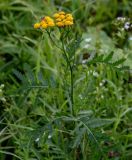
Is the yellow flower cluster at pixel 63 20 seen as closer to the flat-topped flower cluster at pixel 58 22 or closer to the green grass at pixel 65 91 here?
the flat-topped flower cluster at pixel 58 22

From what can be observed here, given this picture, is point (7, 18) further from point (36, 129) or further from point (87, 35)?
point (36, 129)

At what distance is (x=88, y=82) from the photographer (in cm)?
208

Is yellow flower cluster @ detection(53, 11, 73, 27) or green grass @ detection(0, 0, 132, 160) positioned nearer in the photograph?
yellow flower cluster @ detection(53, 11, 73, 27)

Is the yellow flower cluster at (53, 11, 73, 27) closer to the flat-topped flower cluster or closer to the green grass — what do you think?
the flat-topped flower cluster

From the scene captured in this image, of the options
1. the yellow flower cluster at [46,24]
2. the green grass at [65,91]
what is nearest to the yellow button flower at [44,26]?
the yellow flower cluster at [46,24]

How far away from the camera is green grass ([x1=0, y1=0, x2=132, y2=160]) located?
1898mm

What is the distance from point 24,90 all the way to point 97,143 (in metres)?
0.38

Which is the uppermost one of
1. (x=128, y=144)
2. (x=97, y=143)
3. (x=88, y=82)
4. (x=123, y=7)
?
(x=123, y=7)

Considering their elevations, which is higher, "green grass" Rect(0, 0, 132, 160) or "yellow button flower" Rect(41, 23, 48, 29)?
"yellow button flower" Rect(41, 23, 48, 29)

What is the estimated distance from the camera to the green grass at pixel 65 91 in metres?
1.90

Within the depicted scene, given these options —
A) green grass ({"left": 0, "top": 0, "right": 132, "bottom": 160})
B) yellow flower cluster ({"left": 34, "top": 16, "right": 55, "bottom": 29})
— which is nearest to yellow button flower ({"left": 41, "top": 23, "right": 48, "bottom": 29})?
yellow flower cluster ({"left": 34, "top": 16, "right": 55, "bottom": 29})

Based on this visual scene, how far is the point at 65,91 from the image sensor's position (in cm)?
200

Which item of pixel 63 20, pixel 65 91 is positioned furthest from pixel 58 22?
pixel 65 91

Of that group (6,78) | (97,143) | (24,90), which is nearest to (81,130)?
(97,143)
